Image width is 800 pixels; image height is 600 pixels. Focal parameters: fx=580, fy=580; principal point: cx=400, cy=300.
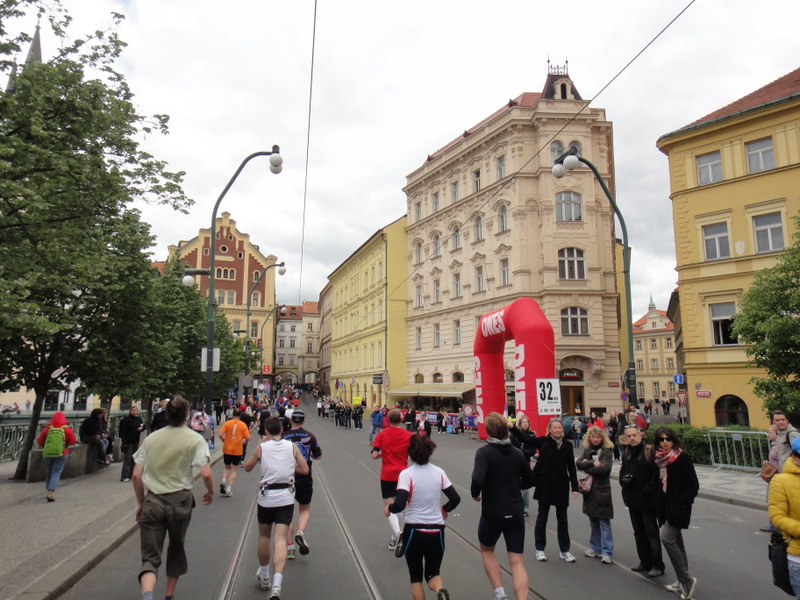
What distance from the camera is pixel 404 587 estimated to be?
626cm

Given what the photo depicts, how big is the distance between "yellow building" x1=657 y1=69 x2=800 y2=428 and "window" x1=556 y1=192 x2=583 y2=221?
7386 mm

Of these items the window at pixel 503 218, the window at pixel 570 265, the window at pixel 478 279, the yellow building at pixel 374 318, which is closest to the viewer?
the window at pixel 570 265

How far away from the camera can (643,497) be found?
684 centimetres

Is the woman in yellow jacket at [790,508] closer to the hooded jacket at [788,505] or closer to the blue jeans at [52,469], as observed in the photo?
the hooded jacket at [788,505]

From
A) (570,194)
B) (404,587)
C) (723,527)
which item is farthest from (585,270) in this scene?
(404,587)

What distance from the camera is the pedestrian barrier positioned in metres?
15.4

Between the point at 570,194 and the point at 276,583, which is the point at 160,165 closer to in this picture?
the point at 276,583

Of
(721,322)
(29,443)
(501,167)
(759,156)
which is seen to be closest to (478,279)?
(501,167)

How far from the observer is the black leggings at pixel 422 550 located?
16.8ft

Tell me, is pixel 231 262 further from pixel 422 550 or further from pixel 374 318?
pixel 422 550

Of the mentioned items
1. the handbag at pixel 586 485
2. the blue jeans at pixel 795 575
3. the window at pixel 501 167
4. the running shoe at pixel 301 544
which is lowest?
the running shoe at pixel 301 544

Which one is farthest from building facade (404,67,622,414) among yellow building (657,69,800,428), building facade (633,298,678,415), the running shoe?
building facade (633,298,678,415)

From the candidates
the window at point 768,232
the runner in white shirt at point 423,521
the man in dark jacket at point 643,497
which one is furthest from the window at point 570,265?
the runner in white shirt at point 423,521

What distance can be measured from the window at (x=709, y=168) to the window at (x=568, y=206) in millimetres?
8317
